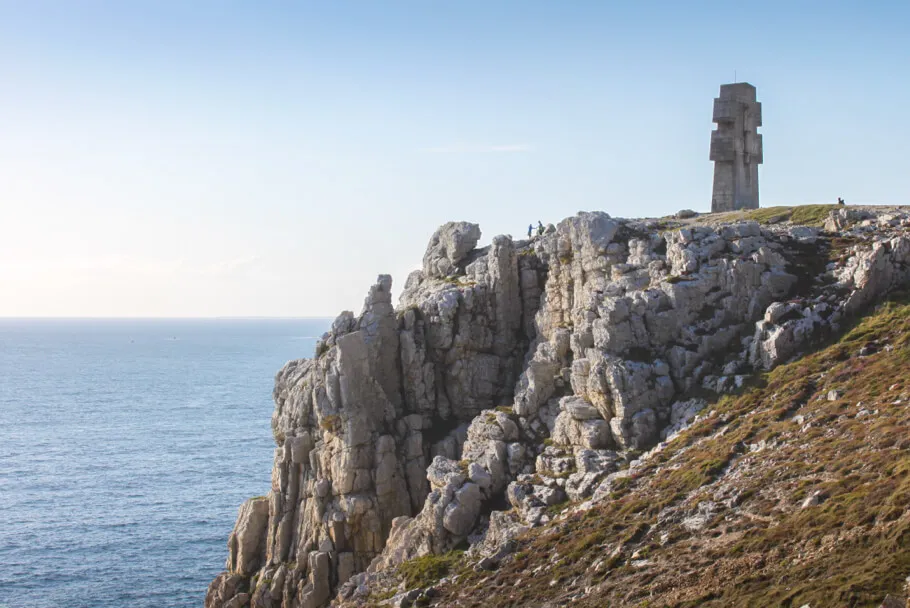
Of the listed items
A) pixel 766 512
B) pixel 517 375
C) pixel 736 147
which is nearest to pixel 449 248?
pixel 517 375

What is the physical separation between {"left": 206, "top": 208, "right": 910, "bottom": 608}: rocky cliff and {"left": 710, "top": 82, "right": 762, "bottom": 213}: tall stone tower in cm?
740

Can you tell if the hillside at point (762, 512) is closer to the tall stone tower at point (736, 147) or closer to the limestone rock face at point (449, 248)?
the limestone rock face at point (449, 248)

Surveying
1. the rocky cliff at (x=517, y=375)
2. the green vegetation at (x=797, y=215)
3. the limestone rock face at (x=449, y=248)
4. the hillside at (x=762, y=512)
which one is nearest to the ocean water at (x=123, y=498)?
the rocky cliff at (x=517, y=375)

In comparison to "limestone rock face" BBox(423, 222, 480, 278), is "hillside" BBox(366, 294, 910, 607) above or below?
below

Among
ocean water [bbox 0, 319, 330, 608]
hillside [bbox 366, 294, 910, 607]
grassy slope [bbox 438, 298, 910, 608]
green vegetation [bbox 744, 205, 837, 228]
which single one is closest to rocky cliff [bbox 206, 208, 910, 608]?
green vegetation [bbox 744, 205, 837, 228]

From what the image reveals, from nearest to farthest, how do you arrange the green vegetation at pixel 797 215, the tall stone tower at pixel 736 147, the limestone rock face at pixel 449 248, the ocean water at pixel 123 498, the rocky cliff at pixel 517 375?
the rocky cliff at pixel 517 375
the green vegetation at pixel 797 215
the limestone rock face at pixel 449 248
the tall stone tower at pixel 736 147
the ocean water at pixel 123 498

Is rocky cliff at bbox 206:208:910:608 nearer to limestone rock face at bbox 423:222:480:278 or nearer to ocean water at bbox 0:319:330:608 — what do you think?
limestone rock face at bbox 423:222:480:278

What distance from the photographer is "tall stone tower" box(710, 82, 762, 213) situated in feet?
275

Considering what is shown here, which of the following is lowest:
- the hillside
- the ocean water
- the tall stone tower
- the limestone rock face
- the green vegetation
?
the ocean water

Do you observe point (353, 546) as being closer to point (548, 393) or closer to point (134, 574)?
point (548, 393)

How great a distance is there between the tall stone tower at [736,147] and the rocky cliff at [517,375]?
291 inches

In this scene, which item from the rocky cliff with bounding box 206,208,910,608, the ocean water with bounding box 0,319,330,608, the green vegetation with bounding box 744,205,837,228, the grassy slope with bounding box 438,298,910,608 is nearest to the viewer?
the grassy slope with bounding box 438,298,910,608

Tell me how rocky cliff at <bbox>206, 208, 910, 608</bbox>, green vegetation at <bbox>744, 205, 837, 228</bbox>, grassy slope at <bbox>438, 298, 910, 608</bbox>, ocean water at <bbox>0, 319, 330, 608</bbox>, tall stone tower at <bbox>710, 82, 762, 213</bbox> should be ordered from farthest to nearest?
ocean water at <bbox>0, 319, 330, 608</bbox> < tall stone tower at <bbox>710, 82, 762, 213</bbox> < green vegetation at <bbox>744, 205, 837, 228</bbox> < rocky cliff at <bbox>206, 208, 910, 608</bbox> < grassy slope at <bbox>438, 298, 910, 608</bbox>

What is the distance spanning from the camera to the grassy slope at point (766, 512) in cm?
3662
